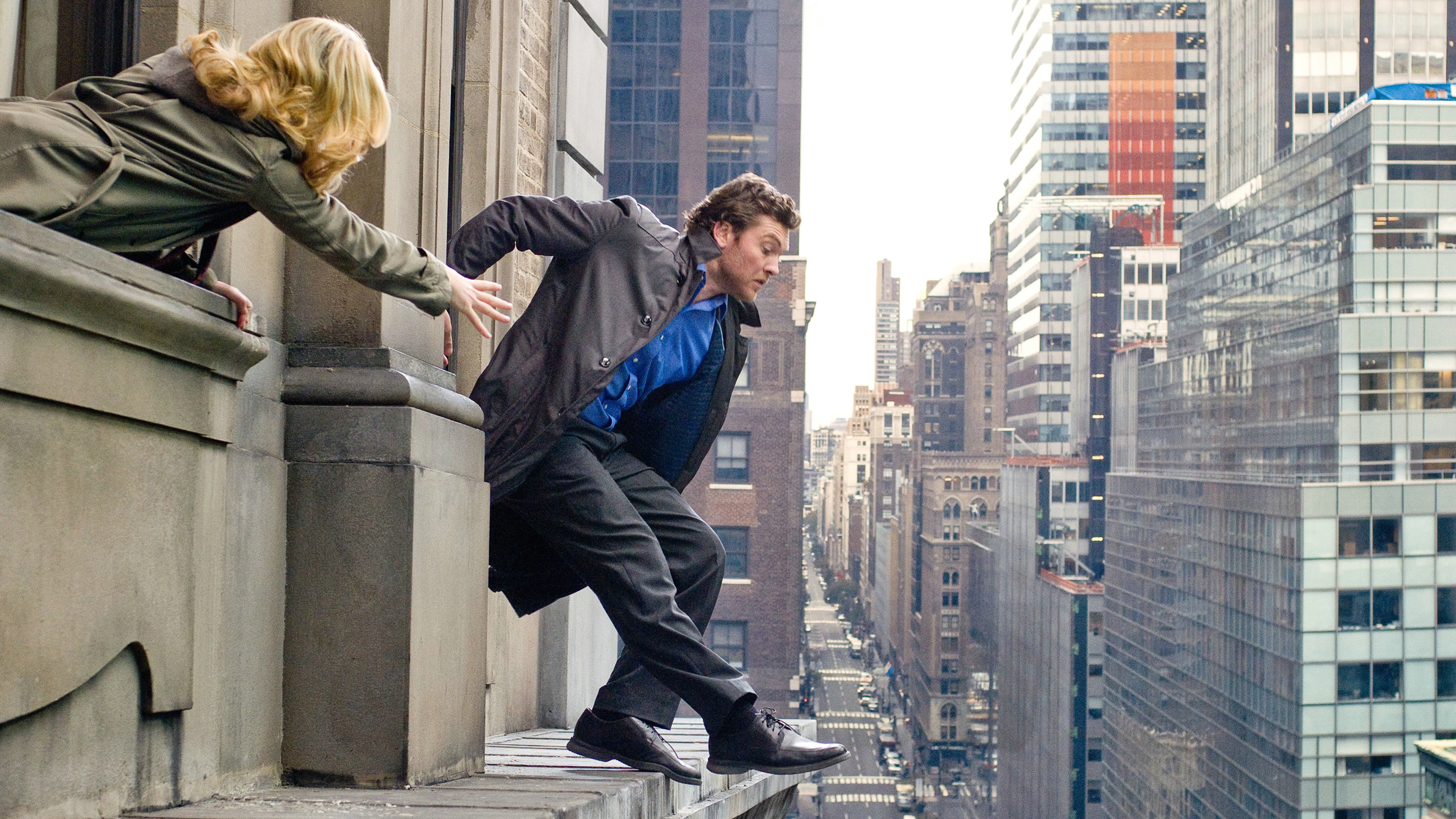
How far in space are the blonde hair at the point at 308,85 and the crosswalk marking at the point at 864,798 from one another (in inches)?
4573

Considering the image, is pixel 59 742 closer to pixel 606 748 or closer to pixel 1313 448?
pixel 606 748

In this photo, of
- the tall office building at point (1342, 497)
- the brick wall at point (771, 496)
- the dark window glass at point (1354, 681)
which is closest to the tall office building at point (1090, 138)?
the tall office building at point (1342, 497)

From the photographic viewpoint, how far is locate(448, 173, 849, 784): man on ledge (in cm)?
463

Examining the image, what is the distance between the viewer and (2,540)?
111 inches

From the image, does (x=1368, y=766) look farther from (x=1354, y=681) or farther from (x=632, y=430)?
(x=632, y=430)

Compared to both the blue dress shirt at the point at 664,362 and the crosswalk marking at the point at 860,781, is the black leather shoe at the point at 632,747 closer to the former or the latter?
the blue dress shirt at the point at 664,362

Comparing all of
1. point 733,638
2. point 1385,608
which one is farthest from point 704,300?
point 1385,608

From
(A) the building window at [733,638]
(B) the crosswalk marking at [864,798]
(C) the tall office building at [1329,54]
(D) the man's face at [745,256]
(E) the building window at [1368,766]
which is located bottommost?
(B) the crosswalk marking at [864,798]

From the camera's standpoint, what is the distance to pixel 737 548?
169 ft

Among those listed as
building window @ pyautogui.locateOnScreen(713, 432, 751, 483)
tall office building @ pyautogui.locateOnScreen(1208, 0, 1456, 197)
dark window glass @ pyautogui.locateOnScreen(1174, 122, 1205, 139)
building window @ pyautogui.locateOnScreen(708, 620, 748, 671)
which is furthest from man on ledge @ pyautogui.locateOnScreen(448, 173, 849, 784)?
dark window glass @ pyautogui.locateOnScreen(1174, 122, 1205, 139)

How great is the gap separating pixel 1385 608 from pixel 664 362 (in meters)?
59.8

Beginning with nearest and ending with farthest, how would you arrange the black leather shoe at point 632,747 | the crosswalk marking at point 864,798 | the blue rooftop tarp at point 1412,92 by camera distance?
the black leather shoe at point 632,747 → the blue rooftop tarp at point 1412,92 → the crosswalk marking at point 864,798

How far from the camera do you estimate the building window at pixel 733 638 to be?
52.7m

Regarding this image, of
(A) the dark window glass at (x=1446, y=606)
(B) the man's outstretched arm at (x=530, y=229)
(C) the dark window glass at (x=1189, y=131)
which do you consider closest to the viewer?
(B) the man's outstretched arm at (x=530, y=229)
